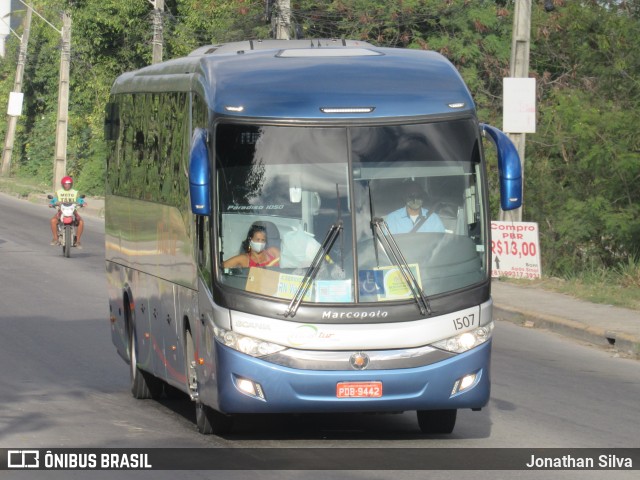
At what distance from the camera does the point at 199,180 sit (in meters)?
9.96

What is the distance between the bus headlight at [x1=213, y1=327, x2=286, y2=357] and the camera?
32.1ft

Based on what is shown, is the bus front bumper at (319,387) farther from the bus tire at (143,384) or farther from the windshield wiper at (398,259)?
the bus tire at (143,384)

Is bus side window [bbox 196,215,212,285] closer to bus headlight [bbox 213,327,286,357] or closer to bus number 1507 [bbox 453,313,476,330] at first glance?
bus headlight [bbox 213,327,286,357]

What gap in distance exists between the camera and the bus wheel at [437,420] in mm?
10648

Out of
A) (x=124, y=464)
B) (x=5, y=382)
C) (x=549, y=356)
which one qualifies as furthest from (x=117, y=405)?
(x=549, y=356)

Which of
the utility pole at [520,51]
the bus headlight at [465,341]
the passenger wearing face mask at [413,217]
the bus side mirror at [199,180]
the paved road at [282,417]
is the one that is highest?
the utility pole at [520,51]

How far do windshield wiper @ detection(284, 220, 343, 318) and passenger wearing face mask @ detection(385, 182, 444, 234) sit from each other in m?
0.39

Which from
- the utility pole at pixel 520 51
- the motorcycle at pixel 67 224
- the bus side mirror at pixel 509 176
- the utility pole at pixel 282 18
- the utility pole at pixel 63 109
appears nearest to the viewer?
the bus side mirror at pixel 509 176

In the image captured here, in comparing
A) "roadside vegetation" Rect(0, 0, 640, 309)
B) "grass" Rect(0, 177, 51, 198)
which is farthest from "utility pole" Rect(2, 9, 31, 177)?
"roadside vegetation" Rect(0, 0, 640, 309)

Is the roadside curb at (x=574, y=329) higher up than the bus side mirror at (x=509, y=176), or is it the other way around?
the bus side mirror at (x=509, y=176)

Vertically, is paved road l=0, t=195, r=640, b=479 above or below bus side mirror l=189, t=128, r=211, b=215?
below

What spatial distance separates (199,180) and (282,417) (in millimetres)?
2558

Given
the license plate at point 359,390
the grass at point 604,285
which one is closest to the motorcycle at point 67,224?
the grass at point 604,285

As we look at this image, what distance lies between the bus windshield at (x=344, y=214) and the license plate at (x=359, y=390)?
56 cm
